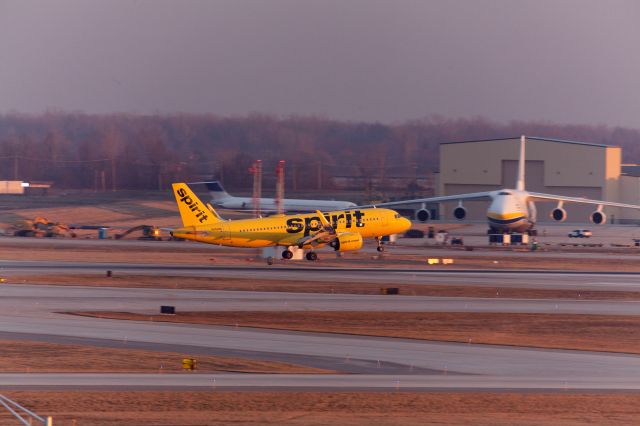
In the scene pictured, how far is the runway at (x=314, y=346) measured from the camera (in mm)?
22953

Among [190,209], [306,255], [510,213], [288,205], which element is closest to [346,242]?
[306,255]

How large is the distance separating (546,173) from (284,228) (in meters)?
49.9

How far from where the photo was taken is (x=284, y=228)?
5628cm

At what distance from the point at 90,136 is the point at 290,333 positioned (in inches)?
4685

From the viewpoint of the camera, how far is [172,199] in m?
109

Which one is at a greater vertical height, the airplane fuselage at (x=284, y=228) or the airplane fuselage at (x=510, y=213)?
the airplane fuselage at (x=510, y=213)

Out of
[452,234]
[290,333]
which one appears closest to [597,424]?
[290,333]

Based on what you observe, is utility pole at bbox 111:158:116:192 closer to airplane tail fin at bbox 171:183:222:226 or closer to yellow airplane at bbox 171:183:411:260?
yellow airplane at bbox 171:183:411:260

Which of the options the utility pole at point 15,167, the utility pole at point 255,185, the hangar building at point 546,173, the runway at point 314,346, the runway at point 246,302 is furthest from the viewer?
the utility pole at point 15,167

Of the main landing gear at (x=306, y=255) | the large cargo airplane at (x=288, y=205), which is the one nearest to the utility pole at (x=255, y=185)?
the large cargo airplane at (x=288, y=205)

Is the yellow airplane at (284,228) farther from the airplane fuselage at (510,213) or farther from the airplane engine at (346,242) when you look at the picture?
the airplane fuselage at (510,213)

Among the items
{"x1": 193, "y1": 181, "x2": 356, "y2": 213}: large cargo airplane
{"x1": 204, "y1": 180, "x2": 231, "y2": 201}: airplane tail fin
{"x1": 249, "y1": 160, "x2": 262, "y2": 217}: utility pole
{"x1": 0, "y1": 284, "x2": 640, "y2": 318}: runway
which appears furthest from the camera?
{"x1": 204, "y1": 180, "x2": 231, "y2": 201}: airplane tail fin

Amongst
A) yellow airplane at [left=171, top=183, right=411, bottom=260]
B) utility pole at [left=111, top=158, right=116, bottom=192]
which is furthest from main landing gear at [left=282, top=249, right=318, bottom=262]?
utility pole at [left=111, top=158, right=116, bottom=192]

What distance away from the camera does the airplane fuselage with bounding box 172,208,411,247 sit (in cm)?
5394
